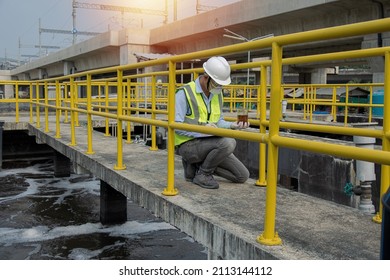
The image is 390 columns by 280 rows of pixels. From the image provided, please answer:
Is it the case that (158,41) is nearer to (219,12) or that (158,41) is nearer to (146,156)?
(219,12)

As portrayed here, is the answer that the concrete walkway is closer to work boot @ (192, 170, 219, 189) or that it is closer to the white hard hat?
work boot @ (192, 170, 219, 189)

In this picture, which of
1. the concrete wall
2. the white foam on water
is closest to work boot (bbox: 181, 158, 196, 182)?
the concrete wall

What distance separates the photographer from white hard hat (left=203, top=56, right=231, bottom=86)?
348cm

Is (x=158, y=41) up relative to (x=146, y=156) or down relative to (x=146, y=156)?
up

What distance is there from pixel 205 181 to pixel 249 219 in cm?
93

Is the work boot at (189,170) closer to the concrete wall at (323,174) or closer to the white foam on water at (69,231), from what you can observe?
the concrete wall at (323,174)

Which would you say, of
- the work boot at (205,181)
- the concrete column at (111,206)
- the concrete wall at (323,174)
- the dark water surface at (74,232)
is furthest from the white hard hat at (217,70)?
the concrete column at (111,206)

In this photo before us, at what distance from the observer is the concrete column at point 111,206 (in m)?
7.07

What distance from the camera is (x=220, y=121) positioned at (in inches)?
154

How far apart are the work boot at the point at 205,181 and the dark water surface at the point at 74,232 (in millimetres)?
2367

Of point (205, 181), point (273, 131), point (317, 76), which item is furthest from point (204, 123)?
point (317, 76)

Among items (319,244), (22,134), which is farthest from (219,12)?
(319,244)

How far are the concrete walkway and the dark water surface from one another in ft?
6.37
